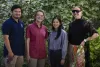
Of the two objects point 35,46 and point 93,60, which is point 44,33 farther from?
point 93,60

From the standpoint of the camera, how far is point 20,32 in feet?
20.5

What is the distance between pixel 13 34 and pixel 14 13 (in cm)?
46

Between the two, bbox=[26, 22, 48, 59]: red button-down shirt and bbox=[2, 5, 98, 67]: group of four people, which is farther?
bbox=[26, 22, 48, 59]: red button-down shirt

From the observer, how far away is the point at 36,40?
253 inches

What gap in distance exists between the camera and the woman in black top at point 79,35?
6.12 m

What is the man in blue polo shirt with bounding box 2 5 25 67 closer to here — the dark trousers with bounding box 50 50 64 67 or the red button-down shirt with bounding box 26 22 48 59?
the red button-down shirt with bounding box 26 22 48 59

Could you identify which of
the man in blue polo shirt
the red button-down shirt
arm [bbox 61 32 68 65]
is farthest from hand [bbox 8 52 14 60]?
arm [bbox 61 32 68 65]

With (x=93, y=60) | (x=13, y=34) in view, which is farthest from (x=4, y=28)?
(x=93, y=60)

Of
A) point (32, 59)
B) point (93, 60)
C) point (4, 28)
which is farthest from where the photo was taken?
point (93, 60)

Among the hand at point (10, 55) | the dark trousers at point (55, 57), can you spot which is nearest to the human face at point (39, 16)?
the dark trousers at point (55, 57)

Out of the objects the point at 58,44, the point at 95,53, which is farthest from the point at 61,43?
the point at 95,53

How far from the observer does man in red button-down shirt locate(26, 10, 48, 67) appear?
6.40 metres

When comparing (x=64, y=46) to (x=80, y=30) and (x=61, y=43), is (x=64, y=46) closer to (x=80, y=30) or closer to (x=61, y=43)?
(x=61, y=43)

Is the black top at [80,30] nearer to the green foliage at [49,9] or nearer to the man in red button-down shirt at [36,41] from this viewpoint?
the man in red button-down shirt at [36,41]
